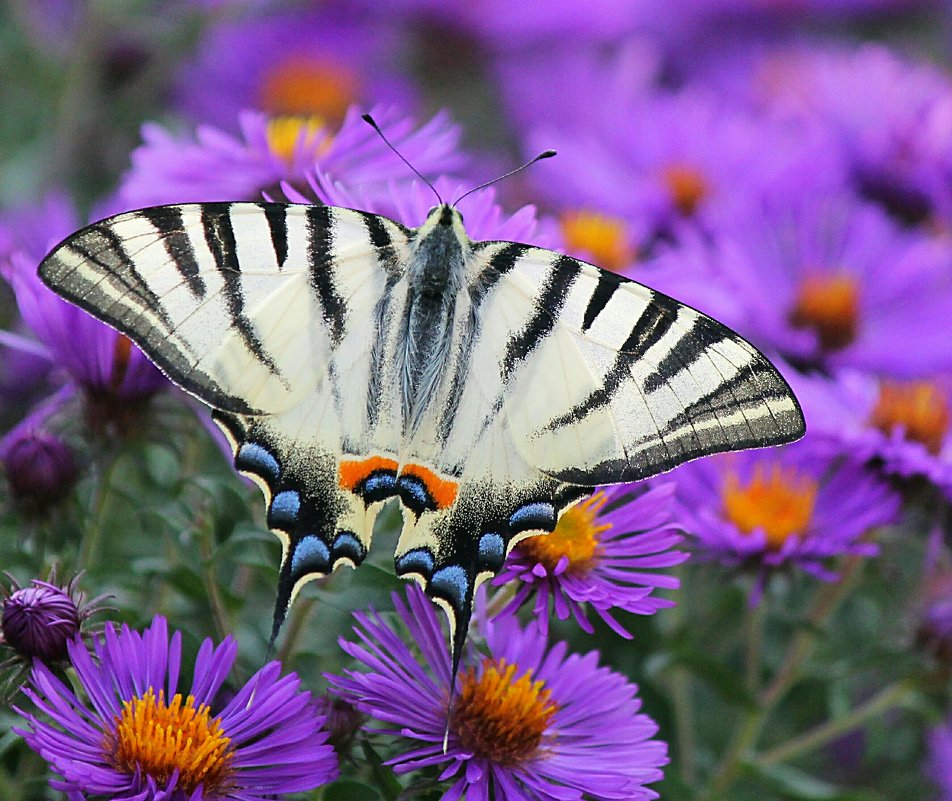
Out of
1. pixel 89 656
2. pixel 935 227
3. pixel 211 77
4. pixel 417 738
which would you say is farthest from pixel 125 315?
pixel 211 77

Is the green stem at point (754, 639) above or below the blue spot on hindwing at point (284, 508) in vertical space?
above

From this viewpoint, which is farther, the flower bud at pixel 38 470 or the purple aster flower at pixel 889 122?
the purple aster flower at pixel 889 122

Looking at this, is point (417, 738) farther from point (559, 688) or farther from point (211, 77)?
point (211, 77)

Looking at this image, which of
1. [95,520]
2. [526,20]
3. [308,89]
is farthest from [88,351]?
[526,20]

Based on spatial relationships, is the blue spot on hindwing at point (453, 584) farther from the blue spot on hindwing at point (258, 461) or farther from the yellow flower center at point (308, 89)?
the yellow flower center at point (308, 89)

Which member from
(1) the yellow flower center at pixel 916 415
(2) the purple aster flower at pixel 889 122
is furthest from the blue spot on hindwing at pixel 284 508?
(2) the purple aster flower at pixel 889 122

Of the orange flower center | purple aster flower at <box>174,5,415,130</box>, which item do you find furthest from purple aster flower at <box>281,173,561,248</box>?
purple aster flower at <box>174,5,415,130</box>
